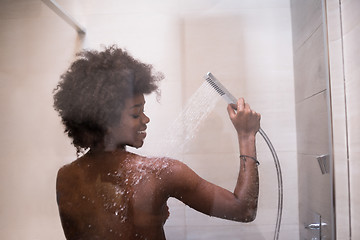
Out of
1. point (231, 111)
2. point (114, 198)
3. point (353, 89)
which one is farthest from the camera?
point (353, 89)

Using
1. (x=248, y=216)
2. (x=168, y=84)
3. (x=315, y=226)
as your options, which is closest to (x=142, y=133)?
(x=168, y=84)

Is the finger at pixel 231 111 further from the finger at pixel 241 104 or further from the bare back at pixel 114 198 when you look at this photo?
the bare back at pixel 114 198

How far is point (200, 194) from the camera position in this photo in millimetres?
891

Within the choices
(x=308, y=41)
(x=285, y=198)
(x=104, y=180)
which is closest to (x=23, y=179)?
(x=104, y=180)

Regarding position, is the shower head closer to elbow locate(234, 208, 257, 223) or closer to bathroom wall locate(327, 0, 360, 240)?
elbow locate(234, 208, 257, 223)

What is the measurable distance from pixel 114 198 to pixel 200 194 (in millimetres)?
231

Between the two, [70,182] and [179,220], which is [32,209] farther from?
[179,220]

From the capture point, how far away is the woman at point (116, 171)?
2.88 ft

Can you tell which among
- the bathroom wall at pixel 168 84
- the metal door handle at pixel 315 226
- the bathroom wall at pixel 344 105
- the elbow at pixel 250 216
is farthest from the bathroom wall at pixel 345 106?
the elbow at pixel 250 216

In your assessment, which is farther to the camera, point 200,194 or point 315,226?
point 315,226

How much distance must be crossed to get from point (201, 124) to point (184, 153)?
10 cm

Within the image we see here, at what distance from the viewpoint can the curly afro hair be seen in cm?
88

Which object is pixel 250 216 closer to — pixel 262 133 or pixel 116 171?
pixel 262 133

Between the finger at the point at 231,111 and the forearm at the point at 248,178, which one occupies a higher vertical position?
the finger at the point at 231,111
